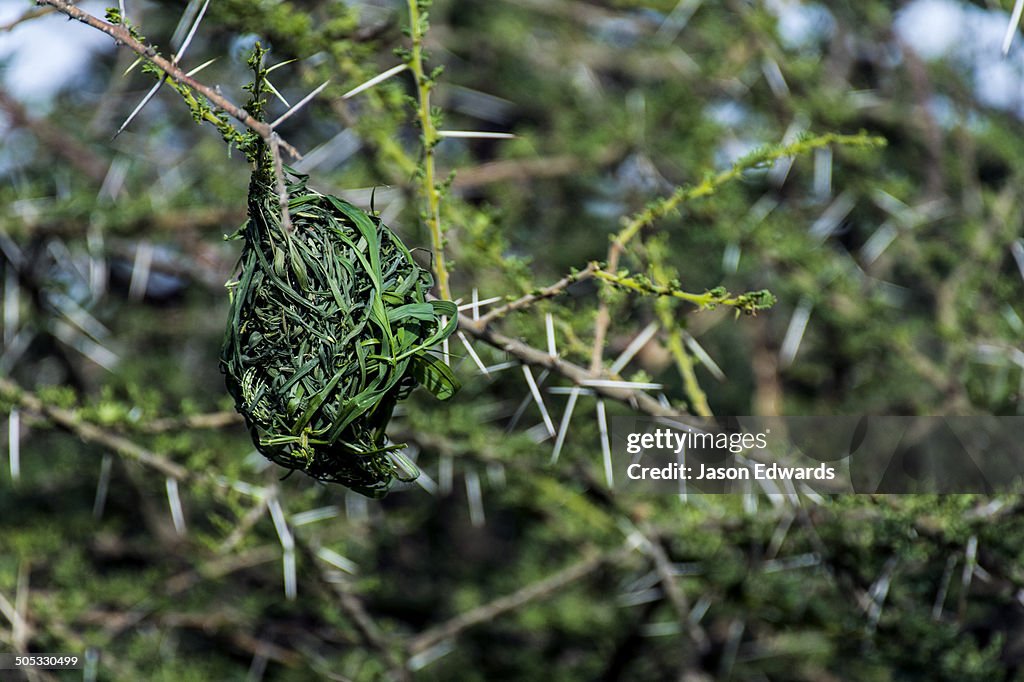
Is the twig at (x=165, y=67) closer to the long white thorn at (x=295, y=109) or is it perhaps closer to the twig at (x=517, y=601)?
the long white thorn at (x=295, y=109)

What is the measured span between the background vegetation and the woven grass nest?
17cm

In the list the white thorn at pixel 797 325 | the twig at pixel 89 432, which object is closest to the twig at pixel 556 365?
the twig at pixel 89 432

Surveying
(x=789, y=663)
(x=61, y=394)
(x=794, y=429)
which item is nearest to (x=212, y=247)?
(x=61, y=394)

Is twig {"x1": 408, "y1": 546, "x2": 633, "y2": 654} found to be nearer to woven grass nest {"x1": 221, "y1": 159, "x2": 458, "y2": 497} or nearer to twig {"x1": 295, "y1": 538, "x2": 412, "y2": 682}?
twig {"x1": 295, "y1": 538, "x2": 412, "y2": 682}

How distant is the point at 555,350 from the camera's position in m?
1.91

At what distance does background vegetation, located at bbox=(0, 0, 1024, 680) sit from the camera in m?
2.35

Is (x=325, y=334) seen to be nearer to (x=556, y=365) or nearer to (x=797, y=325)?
(x=556, y=365)

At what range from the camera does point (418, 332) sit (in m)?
1.59

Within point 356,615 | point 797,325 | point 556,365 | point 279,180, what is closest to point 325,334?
point 279,180

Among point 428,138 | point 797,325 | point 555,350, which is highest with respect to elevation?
point 428,138

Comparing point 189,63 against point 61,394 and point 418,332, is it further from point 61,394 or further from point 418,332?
point 418,332

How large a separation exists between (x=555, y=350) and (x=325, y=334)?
52 centimetres

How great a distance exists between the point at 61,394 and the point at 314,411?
1161 mm

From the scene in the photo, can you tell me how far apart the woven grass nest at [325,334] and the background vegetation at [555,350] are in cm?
17
